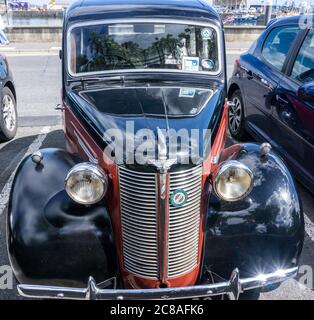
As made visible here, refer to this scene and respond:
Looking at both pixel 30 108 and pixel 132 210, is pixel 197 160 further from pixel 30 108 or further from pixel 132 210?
pixel 30 108

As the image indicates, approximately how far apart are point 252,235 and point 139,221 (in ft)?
2.52

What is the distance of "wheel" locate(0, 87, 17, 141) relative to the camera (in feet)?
19.7

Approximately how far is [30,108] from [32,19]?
88.5ft

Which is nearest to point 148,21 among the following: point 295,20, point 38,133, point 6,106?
point 295,20

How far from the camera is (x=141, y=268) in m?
2.69

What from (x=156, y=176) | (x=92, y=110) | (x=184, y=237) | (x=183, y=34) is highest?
(x=183, y=34)

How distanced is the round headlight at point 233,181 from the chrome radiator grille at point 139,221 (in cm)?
43

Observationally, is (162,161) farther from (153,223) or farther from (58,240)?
(58,240)

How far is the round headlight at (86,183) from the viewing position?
2527 millimetres

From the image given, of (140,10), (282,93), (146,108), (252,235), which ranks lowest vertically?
(252,235)

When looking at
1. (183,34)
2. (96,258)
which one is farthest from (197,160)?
(183,34)

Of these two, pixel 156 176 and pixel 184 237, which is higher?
pixel 156 176

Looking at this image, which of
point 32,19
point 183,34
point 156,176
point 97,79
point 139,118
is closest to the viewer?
point 156,176

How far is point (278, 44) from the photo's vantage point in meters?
5.28
